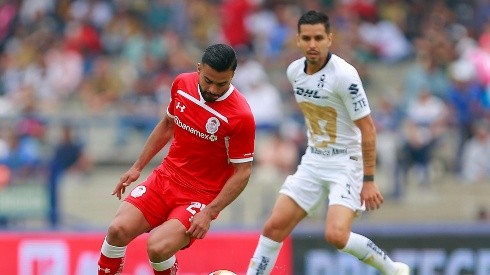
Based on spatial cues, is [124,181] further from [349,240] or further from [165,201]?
[349,240]

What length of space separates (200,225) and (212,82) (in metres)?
1.11

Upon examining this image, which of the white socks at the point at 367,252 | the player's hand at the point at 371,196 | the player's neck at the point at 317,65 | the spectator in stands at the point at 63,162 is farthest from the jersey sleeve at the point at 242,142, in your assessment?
the spectator in stands at the point at 63,162

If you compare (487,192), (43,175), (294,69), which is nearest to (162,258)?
(294,69)

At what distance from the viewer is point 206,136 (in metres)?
9.73

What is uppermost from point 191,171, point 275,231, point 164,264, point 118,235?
point 191,171

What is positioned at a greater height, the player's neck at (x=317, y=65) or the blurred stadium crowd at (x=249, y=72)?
the player's neck at (x=317, y=65)

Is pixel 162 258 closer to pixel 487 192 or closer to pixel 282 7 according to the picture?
pixel 487 192

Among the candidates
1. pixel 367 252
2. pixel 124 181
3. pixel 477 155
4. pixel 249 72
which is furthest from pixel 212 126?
pixel 249 72

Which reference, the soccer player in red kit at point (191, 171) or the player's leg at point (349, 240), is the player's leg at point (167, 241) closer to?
the soccer player in red kit at point (191, 171)

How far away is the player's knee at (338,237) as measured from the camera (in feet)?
33.6

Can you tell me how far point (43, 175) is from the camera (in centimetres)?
1608

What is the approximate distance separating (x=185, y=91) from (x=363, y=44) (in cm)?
1119

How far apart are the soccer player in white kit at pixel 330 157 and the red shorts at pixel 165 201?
95cm

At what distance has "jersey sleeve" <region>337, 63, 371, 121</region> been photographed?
1013 cm
